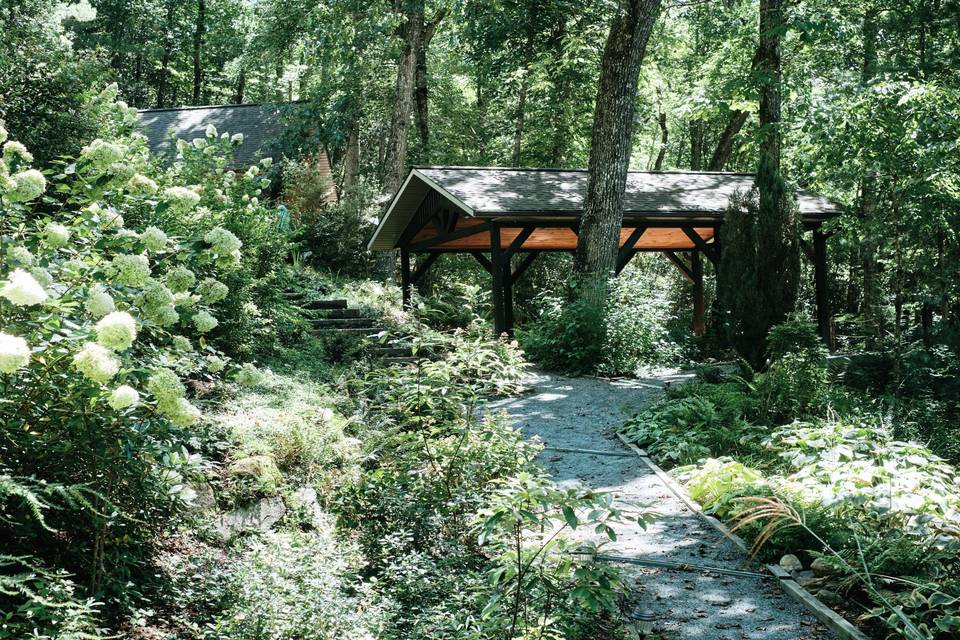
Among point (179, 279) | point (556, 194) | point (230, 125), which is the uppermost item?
point (230, 125)

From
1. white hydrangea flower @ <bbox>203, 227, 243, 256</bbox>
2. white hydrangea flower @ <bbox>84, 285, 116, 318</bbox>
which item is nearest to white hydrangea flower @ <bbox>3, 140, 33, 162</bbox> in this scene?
white hydrangea flower @ <bbox>203, 227, 243, 256</bbox>

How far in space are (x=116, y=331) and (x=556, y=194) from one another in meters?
12.2

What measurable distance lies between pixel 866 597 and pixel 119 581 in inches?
153

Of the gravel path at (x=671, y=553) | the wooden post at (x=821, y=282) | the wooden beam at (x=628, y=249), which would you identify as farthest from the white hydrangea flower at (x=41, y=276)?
the wooden post at (x=821, y=282)

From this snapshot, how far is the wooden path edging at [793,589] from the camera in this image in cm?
399

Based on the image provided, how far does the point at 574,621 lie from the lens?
3.79m

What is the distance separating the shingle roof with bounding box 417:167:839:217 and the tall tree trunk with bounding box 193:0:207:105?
25.4 meters

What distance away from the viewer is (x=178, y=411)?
3049 mm

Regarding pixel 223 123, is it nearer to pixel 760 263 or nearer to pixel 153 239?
pixel 760 263

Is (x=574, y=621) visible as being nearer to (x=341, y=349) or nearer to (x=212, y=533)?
(x=212, y=533)

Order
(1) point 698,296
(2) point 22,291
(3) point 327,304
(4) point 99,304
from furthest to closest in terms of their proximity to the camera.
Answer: (1) point 698,296 → (3) point 327,304 → (4) point 99,304 → (2) point 22,291

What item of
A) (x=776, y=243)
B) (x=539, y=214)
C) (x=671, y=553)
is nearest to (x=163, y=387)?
(x=671, y=553)

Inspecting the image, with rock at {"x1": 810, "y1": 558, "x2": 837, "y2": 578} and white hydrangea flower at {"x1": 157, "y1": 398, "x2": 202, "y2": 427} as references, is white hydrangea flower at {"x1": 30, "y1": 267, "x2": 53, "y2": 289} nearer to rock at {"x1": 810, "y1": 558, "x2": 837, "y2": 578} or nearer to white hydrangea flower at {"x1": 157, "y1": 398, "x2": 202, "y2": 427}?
white hydrangea flower at {"x1": 157, "y1": 398, "x2": 202, "y2": 427}

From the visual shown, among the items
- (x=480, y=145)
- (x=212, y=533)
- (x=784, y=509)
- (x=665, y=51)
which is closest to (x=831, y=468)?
(x=784, y=509)
